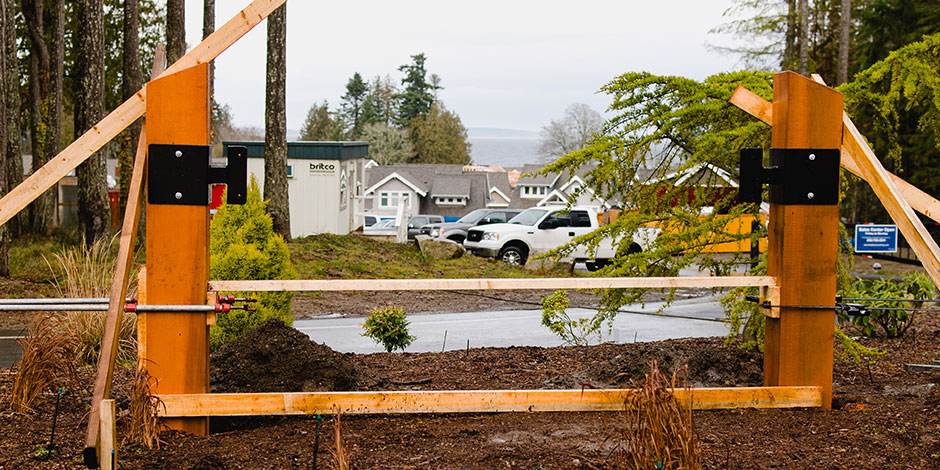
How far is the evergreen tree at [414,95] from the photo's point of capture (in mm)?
102625

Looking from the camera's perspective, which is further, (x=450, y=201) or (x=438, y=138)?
(x=438, y=138)

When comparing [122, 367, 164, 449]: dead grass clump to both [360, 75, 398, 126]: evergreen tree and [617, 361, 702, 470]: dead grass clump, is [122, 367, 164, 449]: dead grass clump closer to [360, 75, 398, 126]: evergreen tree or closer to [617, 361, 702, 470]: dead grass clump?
[617, 361, 702, 470]: dead grass clump

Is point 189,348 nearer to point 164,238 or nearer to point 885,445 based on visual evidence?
point 164,238

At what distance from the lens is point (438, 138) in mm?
93500

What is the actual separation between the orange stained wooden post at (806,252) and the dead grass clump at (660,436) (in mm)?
1733

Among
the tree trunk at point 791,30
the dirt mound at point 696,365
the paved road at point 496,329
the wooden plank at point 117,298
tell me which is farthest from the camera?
the tree trunk at point 791,30

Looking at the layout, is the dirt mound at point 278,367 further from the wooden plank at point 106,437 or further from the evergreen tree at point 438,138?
the evergreen tree at point 438,138

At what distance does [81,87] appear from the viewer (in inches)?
742

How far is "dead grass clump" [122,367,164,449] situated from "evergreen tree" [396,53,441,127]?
98.9 meters

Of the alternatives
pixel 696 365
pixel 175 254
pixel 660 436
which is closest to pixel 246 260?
pixel 175 254

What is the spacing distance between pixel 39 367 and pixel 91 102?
15.6 m

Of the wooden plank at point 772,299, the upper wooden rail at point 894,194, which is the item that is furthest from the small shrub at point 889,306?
the wooden plank at point 772,299

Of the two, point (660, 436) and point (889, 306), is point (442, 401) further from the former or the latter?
point (889, 306)

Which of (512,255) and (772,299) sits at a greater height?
(772,299)
